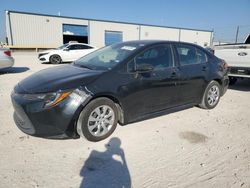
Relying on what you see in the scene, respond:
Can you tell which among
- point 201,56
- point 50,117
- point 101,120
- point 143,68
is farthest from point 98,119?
point 201,56

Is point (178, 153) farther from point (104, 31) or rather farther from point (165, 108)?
point (104, 31)

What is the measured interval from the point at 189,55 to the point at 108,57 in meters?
1.81

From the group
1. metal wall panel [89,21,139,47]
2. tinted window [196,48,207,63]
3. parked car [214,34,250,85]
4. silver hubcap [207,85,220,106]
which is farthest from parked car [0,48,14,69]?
metal wall panel [89,21,139,47]

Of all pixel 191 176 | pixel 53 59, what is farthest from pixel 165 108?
pixel 53 59

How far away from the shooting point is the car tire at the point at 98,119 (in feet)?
9.94

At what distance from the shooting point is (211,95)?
16.1 ft

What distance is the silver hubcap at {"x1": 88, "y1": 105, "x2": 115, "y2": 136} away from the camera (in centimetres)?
314

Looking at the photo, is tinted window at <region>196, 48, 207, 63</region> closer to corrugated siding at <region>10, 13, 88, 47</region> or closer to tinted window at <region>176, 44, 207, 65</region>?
tinted window at <region>176, 44, 207, 65</region>

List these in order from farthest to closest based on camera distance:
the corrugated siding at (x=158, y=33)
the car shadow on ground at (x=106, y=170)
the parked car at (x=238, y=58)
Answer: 1. the corrugated siding at (x=158, y=33)
2. the parked car at (x=238, y=58)
3. the car shadow on ground at (x=106, y=170)

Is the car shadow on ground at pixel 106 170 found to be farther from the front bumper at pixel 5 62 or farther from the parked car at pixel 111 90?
the front bumper at pixel 5 62

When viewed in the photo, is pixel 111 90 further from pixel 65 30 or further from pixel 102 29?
pixel 102 29

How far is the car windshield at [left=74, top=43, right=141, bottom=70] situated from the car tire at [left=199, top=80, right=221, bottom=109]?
2108mm

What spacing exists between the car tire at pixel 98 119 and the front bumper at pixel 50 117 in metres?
0.12

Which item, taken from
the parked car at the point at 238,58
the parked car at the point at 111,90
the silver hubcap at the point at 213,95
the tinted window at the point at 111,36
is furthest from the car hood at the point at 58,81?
the tinted window at the point at 111,36
